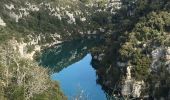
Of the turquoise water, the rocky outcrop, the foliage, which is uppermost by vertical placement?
the foliage

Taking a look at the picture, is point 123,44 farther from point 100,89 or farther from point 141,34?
point 100,89

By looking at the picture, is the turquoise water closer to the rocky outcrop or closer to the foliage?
the rocky outcrop

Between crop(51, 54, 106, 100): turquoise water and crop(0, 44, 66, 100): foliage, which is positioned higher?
crop(0, 44, 66, 100): foliage

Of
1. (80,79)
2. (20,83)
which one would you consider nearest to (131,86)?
(80,79)

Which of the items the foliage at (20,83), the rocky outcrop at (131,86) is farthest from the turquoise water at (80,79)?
the foliage at (20,83)

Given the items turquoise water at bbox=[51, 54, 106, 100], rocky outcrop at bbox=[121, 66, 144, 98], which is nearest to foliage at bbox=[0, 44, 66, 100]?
turquoise water at bbox=[51, 54, 106, 100]

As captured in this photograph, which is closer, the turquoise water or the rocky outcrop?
the rocky outcrop

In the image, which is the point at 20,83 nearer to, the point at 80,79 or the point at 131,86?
the point at 131,86

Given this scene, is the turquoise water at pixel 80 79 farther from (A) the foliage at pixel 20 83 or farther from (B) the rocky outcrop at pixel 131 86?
(A) the foliage at pixel 20 83

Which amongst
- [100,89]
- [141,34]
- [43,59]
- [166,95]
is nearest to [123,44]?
[141,34]
